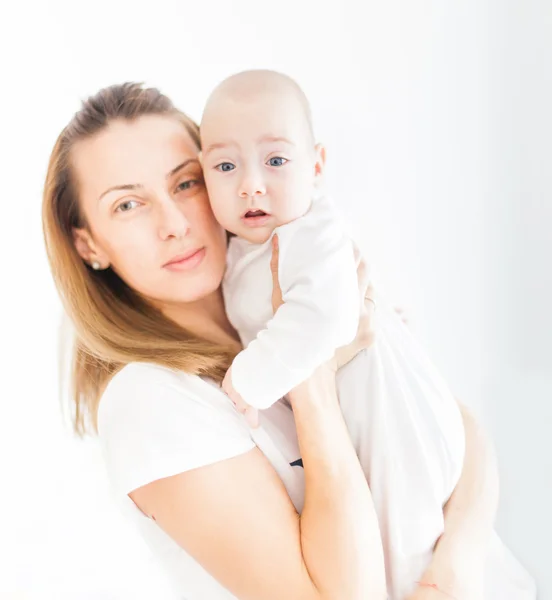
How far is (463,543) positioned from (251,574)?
1.27 feet

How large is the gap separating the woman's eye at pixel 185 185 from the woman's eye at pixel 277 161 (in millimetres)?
193

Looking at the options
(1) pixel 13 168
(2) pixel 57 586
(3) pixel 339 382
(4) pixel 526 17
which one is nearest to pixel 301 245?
(3) pixel 339 382

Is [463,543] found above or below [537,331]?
above

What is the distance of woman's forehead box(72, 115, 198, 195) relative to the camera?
113 centimetres

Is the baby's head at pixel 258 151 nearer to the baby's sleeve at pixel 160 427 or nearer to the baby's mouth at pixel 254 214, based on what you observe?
the baby's mouth at pixel 254 214

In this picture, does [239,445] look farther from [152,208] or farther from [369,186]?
[369,186]

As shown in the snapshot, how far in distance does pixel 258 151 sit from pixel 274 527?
0.57 meters

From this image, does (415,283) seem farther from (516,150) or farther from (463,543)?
(463,543)

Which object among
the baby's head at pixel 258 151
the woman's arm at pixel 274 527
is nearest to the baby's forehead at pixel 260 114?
the baby's head at pixel 258 151

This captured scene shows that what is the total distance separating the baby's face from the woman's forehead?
0.30ft

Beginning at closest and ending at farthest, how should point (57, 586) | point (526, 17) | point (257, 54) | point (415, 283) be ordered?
point (57, 586) → point (257, 54) → point (526, 17) → point (415, 283)

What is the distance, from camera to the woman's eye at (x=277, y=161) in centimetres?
106

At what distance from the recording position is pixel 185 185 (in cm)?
120

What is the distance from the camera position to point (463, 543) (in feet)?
3.65
